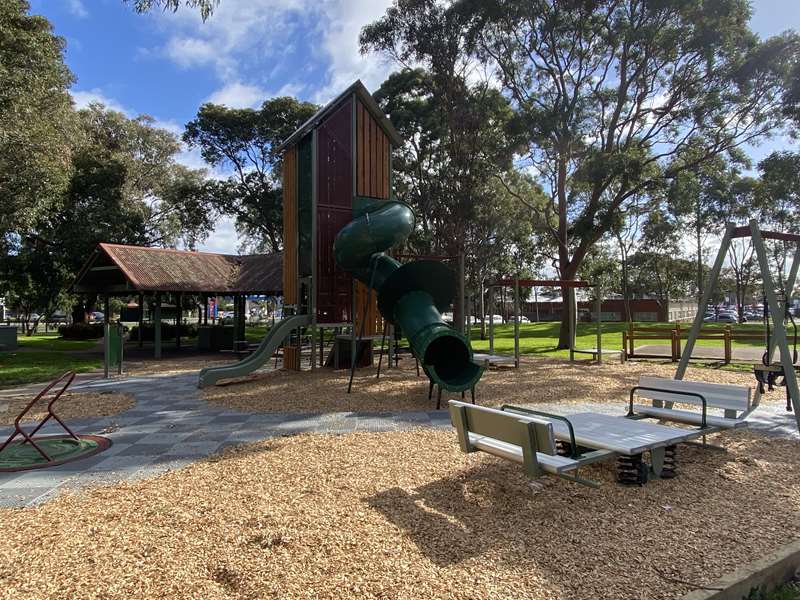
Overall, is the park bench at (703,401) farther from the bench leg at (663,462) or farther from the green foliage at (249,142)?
the green foliage at (249,142)

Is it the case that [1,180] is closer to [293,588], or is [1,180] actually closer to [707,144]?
[293,588]

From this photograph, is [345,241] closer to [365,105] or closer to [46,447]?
[365,105]

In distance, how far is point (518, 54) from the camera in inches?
785

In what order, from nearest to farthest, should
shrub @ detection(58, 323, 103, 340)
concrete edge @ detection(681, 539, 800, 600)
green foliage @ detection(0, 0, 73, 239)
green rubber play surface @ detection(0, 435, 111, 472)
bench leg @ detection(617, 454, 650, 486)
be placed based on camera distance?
concrete edge @ detection(681, 539, 800, 600) < bench leg @ detection(617, 454, 650, 486) < green rubber play surface @ detection(0, 435, 111, 472) < green foliage @ detection(0, 0, 73, 239) < shrub @ detection(58, 323, 103, 340)

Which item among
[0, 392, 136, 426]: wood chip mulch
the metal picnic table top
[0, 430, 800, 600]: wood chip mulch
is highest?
the metal picnic table top

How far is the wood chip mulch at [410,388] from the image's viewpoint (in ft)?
30.5

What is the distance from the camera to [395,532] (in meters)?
3.71

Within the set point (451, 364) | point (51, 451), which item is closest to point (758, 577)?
point (451, 364)

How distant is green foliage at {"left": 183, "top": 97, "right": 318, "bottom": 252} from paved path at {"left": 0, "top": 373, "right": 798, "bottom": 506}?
972 inches

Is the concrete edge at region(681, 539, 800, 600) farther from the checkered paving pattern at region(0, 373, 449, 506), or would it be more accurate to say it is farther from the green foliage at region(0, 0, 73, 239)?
the green foliage at region(0, 0, 73, 239)

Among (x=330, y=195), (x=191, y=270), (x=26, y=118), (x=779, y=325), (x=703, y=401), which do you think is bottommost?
(x=703, y=401)

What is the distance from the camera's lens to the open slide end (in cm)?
891

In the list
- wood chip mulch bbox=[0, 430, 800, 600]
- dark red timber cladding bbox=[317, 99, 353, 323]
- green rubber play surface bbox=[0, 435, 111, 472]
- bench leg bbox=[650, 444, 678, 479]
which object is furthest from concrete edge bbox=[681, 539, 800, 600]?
dark red timber cladding bbox=[317, 99, 353, 323]

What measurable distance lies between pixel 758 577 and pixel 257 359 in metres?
10.6
